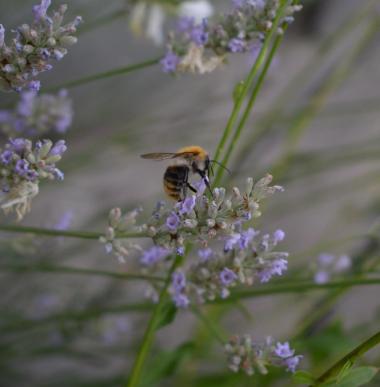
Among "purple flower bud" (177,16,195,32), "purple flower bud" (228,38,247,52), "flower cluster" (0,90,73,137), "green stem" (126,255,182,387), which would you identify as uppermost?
"flower cluster" (0,90,73,137)

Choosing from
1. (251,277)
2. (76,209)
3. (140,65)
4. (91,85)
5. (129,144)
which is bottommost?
(251,277)

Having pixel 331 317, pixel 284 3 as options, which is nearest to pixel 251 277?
pixel 284 3

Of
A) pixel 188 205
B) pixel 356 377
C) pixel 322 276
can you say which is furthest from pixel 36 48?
pixel 322 276

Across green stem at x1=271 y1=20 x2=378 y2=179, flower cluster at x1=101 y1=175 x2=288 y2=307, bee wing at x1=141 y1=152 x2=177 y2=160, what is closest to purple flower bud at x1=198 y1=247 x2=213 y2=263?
flower cluster at x1=101 y1=175 x2=288 y2=307

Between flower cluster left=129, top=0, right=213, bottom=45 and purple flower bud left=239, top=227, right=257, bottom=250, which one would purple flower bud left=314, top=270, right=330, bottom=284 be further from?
flower cluster left=129, top=0, right=213, bottom=45

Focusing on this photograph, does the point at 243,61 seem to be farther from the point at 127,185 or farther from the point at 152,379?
the point at 152,379

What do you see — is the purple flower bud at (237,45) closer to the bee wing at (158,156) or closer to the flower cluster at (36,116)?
the bee wing at (158,156)
